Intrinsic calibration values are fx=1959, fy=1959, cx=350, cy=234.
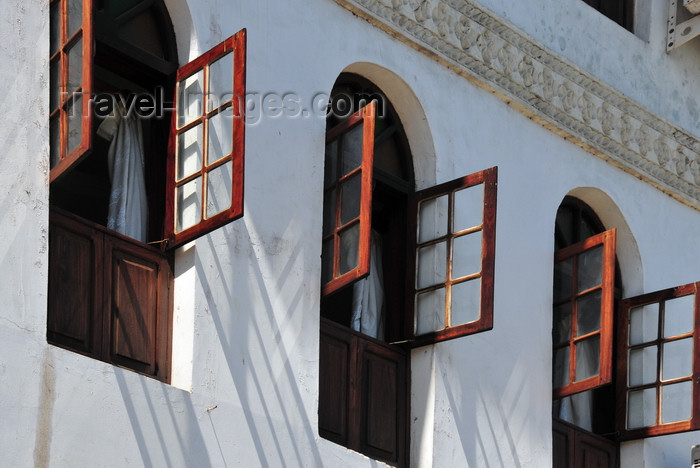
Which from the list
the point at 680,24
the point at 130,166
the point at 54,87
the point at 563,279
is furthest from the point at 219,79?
the point at 680,24

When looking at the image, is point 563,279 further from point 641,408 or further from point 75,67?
point 75,67

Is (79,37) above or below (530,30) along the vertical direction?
below

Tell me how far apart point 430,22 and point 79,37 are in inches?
138

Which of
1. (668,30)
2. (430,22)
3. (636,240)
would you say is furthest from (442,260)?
(668,30)

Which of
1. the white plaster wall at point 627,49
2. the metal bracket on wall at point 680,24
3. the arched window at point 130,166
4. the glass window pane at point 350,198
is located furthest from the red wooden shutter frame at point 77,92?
the metal bracket on wall at point 680,24

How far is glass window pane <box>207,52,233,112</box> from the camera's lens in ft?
36.1

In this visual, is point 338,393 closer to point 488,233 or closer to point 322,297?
point 322,297

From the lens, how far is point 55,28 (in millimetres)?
10578

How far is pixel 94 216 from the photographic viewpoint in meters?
11.7

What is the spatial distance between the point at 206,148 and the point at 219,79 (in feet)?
1.51

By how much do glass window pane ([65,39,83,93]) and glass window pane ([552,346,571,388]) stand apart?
476cm

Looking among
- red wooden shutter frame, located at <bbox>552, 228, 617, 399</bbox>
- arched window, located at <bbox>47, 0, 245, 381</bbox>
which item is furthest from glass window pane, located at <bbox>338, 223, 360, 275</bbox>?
red wooden shutter frame, located at <bbox>552, 228, 617, 399</bbox>

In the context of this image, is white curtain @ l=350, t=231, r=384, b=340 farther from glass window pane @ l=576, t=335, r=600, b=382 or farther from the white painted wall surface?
glass window pane @ l=576, t=335, r=600, b=382

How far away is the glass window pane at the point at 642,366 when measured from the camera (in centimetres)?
1398
